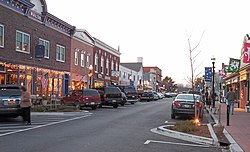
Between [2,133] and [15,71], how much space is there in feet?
52.6

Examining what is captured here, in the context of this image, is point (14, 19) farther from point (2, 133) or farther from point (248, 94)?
point (248, 94)

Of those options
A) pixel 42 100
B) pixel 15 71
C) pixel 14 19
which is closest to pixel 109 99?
pixel 42 100

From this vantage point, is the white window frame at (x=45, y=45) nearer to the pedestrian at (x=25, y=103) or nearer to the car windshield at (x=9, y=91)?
the car windshield at (x=9, y=91)

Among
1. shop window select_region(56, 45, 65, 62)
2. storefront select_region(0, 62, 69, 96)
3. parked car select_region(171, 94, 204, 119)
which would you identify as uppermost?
shop window select_region(56, 45, 65, 62)

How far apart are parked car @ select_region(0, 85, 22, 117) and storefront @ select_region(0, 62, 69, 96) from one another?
953 cm

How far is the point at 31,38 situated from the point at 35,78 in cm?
352

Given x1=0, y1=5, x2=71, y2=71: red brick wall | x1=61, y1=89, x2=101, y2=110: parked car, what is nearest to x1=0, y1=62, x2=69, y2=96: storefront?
x1=0, y1=5, x2=71, y2=71: red brick wall

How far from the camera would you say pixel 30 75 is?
31141 millimetres

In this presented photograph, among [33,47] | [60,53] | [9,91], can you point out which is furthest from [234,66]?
[9,91]

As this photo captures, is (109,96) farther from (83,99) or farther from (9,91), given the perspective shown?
(9,91)

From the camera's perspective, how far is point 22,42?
29.6 metres

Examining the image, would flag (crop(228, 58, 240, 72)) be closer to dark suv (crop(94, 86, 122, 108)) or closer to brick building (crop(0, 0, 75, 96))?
dark suv (crop(94, 86, 122, 108))

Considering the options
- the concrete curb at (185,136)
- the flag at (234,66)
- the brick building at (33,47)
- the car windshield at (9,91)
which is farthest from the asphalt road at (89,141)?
the flag at (234,66)

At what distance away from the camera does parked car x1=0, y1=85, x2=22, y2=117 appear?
16.9 m
